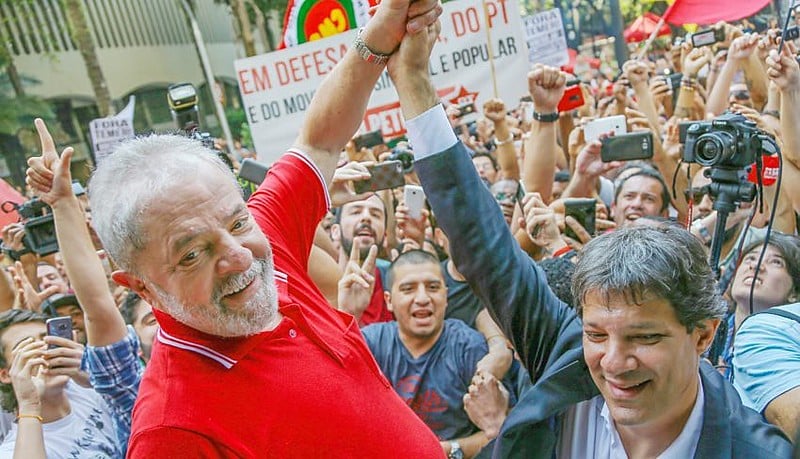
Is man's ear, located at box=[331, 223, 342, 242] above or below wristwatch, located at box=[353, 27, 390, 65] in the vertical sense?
below

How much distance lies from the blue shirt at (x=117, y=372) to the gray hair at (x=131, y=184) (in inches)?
39.3

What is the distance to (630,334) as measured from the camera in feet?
4.98

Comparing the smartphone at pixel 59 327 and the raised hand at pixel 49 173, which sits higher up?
the raised hand at pixel 49 173

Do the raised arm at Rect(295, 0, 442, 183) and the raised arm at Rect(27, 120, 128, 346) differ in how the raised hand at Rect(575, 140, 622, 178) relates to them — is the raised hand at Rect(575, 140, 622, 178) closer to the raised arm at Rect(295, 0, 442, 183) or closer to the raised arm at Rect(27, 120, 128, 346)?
the raised arm at Rect(295, 0, 442, 183)

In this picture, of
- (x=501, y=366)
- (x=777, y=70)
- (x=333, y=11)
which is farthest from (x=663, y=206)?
(x=333, y=11)

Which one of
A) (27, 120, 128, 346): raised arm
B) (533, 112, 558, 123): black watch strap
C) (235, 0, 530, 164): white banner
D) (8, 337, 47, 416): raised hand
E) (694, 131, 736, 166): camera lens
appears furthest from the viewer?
(235, 0, 530, 164): white banner

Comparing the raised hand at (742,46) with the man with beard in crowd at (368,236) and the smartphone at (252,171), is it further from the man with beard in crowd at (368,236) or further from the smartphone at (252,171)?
the smartphone at (252,171)

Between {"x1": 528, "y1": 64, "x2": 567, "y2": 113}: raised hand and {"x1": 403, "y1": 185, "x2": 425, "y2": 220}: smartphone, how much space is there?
0.88m

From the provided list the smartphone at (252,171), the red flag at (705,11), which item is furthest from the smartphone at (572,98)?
the red flag at (705,11)

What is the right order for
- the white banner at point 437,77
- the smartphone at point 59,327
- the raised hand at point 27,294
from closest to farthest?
the smartphone at point 59,327 → the raised hand at point 27,294 → the white banner at point 437,77

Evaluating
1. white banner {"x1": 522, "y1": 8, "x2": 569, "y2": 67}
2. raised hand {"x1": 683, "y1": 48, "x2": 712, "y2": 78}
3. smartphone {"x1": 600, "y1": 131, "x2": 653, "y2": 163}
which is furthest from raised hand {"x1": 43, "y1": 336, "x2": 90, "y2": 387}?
white banner {"x1": 522, "y1": 8, "x2": 569, "y2": 67}

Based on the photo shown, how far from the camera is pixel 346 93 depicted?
2084 millimetres

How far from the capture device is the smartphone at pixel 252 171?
2943 millimetres

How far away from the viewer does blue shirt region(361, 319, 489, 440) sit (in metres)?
2.83
